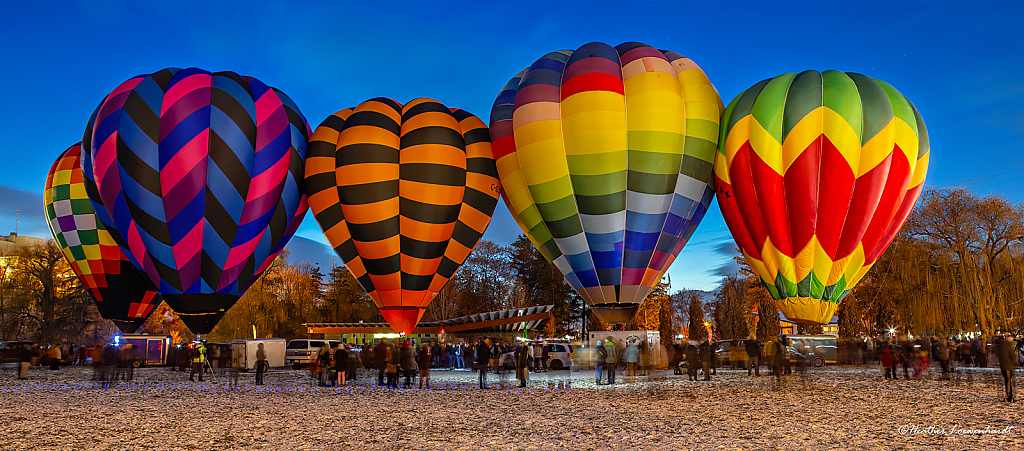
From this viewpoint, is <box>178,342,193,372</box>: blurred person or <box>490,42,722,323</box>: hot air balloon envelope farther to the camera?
<box>178,342,193,372</box>: blurred person

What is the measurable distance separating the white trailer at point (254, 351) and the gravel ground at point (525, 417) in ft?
20.8

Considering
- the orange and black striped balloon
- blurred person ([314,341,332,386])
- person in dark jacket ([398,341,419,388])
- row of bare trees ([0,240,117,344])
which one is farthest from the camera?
row of bare trees ([0,240,117,344])

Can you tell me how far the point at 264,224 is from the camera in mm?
16359

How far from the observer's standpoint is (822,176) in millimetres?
13789

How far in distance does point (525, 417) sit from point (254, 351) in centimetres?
1524

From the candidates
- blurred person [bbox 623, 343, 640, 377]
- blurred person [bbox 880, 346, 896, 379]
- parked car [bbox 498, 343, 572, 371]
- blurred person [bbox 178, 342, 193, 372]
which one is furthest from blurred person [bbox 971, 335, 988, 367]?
blurred person [bbox 178, 342, 193, 372]

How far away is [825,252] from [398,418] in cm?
926

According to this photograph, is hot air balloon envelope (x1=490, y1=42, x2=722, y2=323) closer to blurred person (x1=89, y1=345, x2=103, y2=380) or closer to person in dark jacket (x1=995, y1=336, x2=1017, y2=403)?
person in dark jacket (x1=995, y1=336, x2=1017, y2=403)

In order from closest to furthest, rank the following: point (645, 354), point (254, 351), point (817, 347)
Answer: point (645, 354)
point (254, 351)
point (817, 347)

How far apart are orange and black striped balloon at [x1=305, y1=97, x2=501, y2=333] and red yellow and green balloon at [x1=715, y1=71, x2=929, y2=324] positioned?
642 cm

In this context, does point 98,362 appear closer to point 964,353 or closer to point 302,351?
point 302,351

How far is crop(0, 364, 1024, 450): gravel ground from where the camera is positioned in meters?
7.88

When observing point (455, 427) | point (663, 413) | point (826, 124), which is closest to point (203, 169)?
point (455, 427)

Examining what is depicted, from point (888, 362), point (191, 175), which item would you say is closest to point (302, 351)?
point (191, 175)
